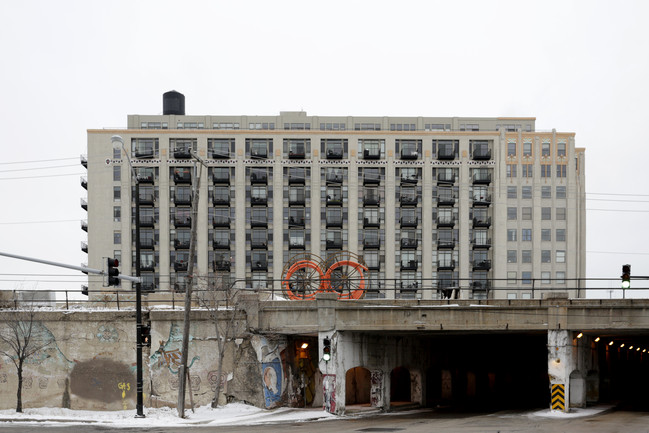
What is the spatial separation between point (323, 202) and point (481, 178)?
22515mm

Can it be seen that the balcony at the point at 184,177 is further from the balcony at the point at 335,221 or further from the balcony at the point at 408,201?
the balcony at the point at 408,201

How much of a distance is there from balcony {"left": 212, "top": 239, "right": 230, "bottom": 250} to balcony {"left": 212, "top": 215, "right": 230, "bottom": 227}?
2.07 m

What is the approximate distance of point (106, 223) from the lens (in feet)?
349

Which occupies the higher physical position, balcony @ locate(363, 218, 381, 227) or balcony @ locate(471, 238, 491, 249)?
balcony @ locate(363, 218, 381, 227)

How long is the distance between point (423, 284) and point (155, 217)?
123 ft

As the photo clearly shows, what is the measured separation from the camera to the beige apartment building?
346 feet

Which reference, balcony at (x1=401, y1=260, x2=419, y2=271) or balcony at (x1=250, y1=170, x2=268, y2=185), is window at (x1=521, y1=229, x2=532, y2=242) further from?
balcony at (x1=250, y1=170, x2=268, y2=185)

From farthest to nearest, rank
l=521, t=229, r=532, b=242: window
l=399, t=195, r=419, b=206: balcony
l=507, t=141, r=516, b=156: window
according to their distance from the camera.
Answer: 1. l=507, t=141, r=516, b=156: window
2. l=521, t=229, r=532, b=242: window
3. l=399, t=195, r=419, b=206: balcony

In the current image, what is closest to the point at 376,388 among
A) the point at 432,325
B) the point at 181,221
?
the point at 432,325

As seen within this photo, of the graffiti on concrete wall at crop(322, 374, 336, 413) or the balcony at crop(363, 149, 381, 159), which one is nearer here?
the graffiti on concrete wall at crop(322, 374, 336, 413)

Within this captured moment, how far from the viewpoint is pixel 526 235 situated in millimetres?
111188

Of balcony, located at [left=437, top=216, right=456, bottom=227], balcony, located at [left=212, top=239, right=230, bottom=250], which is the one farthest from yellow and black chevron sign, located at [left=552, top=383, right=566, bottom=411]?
balcony, located at [left=212, top=239, right=230, bottom=250]

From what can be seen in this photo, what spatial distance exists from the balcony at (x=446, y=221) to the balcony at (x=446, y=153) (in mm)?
8363

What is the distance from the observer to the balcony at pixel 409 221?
107 metres
